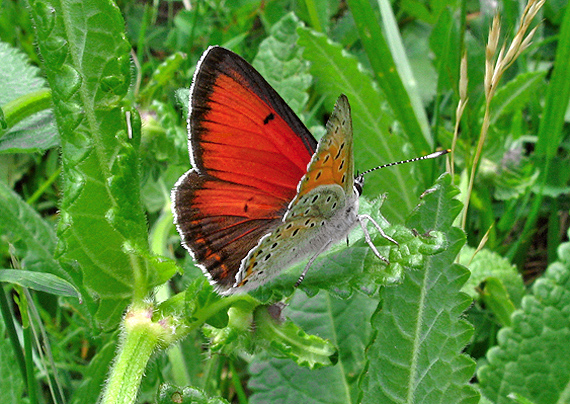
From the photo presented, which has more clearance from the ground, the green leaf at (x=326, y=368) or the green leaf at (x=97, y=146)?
the green leaf at (x=97, y=146)

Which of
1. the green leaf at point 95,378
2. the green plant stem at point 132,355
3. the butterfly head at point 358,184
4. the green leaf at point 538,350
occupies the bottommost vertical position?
the green leaf at point 538,350

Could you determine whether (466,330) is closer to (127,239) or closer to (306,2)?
(127,239)

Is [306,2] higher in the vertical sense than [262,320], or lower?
higher

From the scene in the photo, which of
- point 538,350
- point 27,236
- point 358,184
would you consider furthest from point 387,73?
point 27,236

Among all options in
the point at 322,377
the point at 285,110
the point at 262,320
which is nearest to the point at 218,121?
the point at 285,110

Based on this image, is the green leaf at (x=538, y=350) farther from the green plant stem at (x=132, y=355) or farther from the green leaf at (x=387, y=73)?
the green plant stem at (x=132, y=355)

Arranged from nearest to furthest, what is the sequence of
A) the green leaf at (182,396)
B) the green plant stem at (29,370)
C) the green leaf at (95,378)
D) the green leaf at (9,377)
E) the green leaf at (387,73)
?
1. the green leaf at (182,396)
2. the green plant stem at (29,370)
3. the green leaf at (9,377)
4. the green leaf at (95,378)
5. the green leaf at (387,73)

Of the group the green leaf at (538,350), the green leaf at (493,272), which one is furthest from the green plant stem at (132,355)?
the green leaf at (493,272)

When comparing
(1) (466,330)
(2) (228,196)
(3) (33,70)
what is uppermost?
(3) (33,70)
